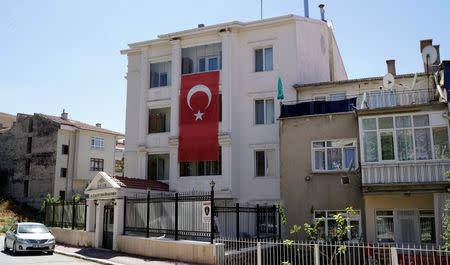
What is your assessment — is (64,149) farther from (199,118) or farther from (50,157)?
(199,118)

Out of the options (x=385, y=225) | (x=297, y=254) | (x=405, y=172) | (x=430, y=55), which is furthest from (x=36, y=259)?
(x=430, y=55)

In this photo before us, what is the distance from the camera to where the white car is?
21266mm

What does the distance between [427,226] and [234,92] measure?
520 inches

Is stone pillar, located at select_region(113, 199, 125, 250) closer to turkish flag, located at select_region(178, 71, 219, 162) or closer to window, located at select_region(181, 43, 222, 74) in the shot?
turkish flag, located at select_region(178, 71, 219, 162)

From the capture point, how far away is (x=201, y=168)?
92.3 ft

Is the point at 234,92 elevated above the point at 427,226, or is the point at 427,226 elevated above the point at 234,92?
the point at 234,92

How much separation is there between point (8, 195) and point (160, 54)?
106ft

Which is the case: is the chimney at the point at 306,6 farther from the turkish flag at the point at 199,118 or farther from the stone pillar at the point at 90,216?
the stone pillar at the point at 90,216

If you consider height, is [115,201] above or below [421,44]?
below

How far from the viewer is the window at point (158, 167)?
29984 mm

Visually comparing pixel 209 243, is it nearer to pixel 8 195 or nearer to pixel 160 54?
pixel 160 54

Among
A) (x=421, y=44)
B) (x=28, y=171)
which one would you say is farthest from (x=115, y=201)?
(x=28, y=171)

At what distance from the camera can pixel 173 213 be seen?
1981 cm

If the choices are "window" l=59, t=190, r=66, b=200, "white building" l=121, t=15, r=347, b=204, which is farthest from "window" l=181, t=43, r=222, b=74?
"window" l=59, t=190, r=66, b=200
